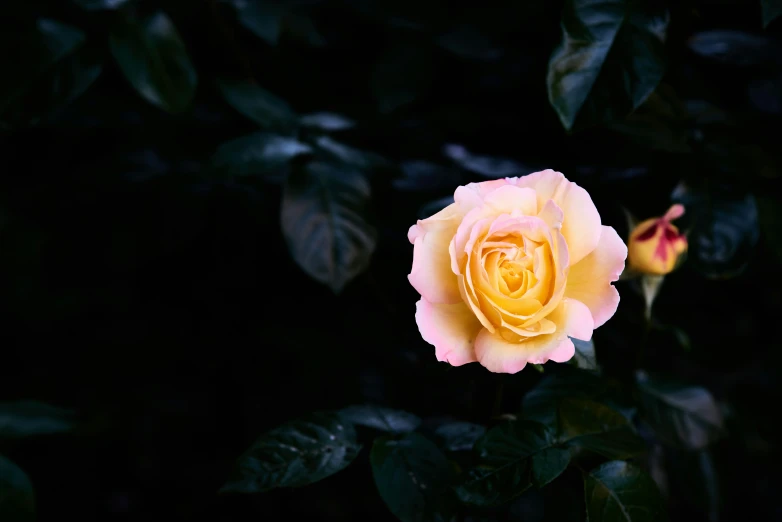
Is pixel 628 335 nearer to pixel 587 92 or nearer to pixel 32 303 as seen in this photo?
pixel 587 92

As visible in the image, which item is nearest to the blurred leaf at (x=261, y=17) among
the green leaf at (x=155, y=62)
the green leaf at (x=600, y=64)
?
the green leaf at (x=155, y=62)

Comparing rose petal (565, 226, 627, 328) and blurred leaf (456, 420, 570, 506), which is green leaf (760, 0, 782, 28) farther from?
blurred leaf (456, 420, 570, 506)

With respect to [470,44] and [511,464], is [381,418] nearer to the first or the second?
[511,464]

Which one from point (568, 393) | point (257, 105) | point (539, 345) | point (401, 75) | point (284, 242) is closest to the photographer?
point (539, 345)

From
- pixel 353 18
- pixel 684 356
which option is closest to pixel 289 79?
pixel 353 18

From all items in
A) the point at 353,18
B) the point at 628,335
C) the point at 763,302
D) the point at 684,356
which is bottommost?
the point at 684,356

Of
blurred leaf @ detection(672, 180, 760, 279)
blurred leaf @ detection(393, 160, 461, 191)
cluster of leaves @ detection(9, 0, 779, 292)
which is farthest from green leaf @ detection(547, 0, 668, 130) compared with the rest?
blurred leaf @ detection(393, 160, 461, 191)

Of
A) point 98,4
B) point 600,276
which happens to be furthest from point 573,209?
point 98,4
